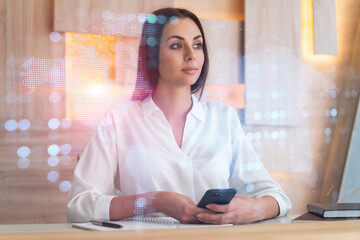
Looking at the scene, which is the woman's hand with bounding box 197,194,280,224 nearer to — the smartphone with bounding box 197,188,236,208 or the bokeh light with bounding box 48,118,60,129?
the smartphone with bounding box 197,188,236,208

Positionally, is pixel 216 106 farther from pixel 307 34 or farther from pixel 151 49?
pixel 307 34

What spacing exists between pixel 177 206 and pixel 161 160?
A: 11cm

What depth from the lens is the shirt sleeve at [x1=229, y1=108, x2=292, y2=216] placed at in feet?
3.34

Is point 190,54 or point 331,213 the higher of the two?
point 190,54

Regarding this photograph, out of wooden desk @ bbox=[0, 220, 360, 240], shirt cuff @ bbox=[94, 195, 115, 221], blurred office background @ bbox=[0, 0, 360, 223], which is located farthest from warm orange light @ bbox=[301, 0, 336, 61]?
shirt cuff @ bbox=[94, 195, 115, 221]

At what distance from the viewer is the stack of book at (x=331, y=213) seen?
38.0 inches

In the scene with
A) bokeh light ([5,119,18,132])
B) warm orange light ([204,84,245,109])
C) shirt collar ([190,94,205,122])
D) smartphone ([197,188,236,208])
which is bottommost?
smartphone ([197,188,236,208])

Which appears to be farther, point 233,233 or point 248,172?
point 248,172

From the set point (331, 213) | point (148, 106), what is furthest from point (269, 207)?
point (148, 106)

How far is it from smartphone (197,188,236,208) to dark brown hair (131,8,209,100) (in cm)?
26

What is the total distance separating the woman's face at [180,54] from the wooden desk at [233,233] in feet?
1.12

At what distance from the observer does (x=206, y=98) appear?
981 mm

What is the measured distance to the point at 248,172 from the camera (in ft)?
3.37

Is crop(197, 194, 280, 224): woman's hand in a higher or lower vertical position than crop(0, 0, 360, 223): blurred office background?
lower
